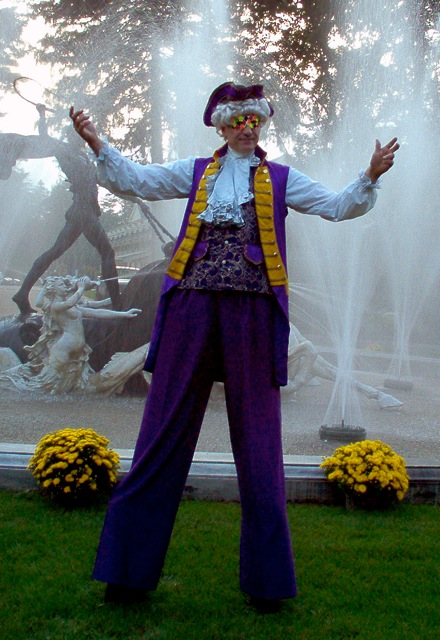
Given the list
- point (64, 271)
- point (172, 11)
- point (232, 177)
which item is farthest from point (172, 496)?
point (64, 271)

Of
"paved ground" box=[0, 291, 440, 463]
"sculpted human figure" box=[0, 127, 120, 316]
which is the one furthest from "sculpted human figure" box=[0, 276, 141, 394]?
"sculpted human figure" box=[0, 127, 120, 316]

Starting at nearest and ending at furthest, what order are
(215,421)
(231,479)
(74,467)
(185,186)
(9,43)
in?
(185,186)
(74,467)
(231,479)
(215,421)
(9,43)

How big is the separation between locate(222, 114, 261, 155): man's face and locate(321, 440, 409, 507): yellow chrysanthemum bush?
5.20 ft

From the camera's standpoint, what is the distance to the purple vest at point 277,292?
2.20 meters

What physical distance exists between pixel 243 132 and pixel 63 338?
415cm

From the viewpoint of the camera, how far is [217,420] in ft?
17.7

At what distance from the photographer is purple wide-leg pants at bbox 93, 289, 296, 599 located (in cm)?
215

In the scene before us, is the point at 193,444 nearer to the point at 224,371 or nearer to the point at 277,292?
the point at 224,371

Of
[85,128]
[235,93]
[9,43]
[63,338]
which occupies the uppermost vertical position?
[9,43]

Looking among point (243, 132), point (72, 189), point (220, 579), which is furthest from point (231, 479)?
point (72, 189)

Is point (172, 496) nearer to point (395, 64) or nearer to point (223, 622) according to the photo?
point (223, 622)

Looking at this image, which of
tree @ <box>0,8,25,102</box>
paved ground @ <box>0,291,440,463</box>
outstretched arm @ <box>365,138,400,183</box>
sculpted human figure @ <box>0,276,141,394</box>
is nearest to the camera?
outstretched arm @ <box>365,138,400,183</box>

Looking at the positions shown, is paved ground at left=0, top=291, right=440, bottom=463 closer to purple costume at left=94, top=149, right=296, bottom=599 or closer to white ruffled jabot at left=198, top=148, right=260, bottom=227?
purple costume at left=94, top=149, right=296, bottom=599

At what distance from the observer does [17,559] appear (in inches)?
103
